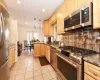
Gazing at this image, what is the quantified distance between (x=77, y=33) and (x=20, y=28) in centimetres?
843

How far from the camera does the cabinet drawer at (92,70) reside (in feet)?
3.30

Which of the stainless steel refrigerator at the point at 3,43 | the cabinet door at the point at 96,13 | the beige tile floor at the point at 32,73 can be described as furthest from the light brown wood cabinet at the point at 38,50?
the cabinet door at the point at 96,13

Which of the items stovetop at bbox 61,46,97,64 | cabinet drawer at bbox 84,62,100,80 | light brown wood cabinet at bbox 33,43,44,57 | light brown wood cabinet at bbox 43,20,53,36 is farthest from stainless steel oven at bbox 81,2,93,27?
light brown wood cabinet at bbox 33,43,44,57

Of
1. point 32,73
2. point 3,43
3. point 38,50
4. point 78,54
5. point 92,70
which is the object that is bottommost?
point 32,73

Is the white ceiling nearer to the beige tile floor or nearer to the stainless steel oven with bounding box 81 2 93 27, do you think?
the stainless steel oven with bounding box 81 2 93 27

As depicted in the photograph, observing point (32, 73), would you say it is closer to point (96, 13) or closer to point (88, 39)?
point (88, 39)

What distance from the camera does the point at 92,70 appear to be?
108 cm

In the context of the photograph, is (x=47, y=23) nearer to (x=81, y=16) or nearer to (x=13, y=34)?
(x=13, y=34)

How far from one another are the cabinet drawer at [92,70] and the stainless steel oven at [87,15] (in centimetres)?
74

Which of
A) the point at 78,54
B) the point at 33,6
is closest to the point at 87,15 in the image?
the point at 78,54

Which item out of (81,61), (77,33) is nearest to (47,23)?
(77,33)

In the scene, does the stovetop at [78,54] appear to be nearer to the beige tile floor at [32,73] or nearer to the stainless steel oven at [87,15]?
the stainless steel oven at [87,15]

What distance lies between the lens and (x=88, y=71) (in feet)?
3.78

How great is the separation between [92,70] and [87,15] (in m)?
0.97
